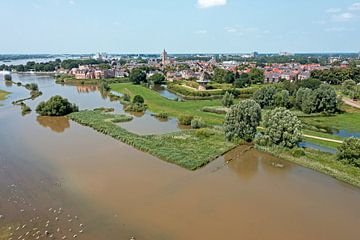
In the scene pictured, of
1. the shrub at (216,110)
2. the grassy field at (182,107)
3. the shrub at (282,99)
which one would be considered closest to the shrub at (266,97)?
the shrub at (282,99)

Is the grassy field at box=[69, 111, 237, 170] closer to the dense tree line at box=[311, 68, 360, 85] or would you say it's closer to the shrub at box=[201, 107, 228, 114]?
the shrub at box=[201, 107, 228, 114]

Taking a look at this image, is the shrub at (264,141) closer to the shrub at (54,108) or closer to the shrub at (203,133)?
the shrub at (203,133)

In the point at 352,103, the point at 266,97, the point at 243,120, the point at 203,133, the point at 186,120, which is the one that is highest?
the point at 243,120

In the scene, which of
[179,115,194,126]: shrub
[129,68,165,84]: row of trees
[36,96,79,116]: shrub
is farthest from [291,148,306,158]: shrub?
[129,68,165,84]: row of trees

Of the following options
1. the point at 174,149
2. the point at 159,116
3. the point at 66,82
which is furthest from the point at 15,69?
the point at 174,149

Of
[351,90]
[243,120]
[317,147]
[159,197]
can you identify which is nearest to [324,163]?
[317,147]

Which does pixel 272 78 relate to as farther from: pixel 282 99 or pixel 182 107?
pixel 182 107

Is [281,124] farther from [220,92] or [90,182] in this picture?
[220,92]
